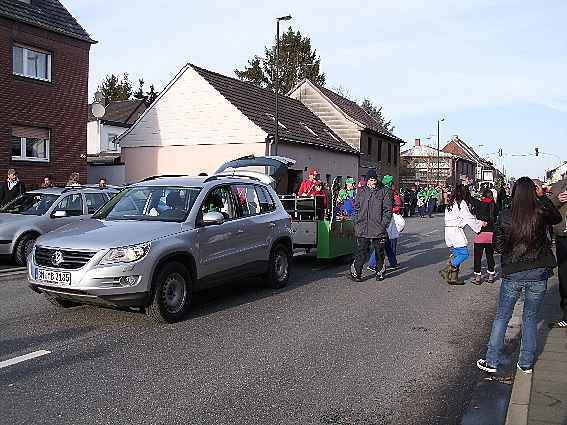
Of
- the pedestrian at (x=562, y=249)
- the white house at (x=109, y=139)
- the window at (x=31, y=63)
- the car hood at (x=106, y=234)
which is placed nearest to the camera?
the car hood at (x=106, y=234)

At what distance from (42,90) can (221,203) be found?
16329 millimetres

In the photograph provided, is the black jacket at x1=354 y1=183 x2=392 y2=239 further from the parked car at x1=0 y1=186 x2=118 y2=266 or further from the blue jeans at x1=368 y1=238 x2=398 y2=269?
the parked car at x1=0 y1=186 x2=118 y2=266

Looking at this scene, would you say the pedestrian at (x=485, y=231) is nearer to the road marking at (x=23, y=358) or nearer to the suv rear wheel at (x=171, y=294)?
the suv rear wheel at (x=171, y=294)

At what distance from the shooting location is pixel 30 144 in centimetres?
2225

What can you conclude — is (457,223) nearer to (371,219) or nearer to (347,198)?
(371,219)

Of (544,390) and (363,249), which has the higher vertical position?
(363,249)

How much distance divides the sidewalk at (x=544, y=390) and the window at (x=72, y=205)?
951 cm

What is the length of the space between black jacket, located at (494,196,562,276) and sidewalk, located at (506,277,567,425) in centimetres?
94

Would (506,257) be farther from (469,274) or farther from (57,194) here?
(57,194)

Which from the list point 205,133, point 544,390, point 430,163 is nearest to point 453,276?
point 544,390

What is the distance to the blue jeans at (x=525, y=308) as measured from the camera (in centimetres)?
553

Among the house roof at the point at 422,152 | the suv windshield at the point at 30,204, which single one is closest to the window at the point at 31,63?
the suv windshield at the point at 30,204

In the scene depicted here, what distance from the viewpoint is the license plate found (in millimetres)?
6812

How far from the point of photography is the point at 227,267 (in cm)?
834
